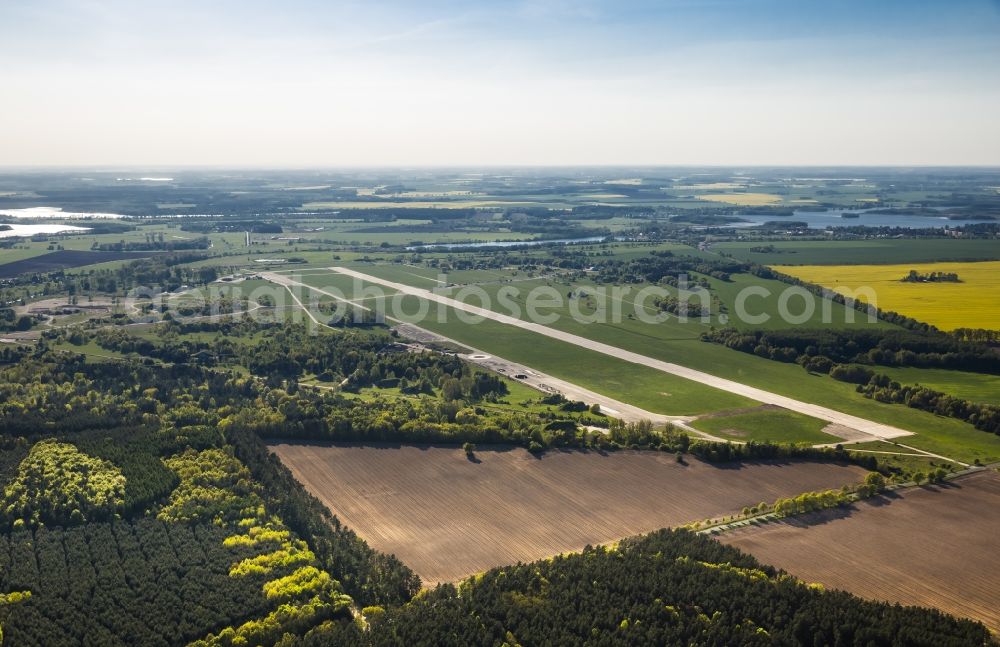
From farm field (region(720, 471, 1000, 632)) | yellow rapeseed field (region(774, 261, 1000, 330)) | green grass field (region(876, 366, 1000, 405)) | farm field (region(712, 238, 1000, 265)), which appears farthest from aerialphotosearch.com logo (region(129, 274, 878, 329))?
farm field (region(720, 471, 1000, 632))

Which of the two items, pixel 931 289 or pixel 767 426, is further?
pixel 931 289

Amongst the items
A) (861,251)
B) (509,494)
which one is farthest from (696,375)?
(861,251)

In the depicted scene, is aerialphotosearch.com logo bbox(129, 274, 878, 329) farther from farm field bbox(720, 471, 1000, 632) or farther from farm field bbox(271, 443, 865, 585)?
farm field bbox(720, 471, 1000, 632)

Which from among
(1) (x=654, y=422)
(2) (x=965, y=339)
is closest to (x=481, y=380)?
(1) (x=654, y=422)

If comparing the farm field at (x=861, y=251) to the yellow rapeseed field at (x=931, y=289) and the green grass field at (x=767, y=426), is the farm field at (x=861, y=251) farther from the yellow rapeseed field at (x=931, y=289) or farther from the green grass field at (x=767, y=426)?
the green grass field at (x=767, y=426)

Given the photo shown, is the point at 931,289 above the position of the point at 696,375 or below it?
above

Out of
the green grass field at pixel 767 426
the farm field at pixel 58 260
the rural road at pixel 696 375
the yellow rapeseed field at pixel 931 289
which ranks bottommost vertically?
the green grass field at pixel 767 426

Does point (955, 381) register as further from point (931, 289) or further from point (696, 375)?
point (931, 289)

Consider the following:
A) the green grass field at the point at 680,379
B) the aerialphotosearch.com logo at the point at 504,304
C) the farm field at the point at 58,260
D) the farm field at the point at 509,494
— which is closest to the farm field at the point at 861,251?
the aerialphotosearch.com logo at the point at 504,304
